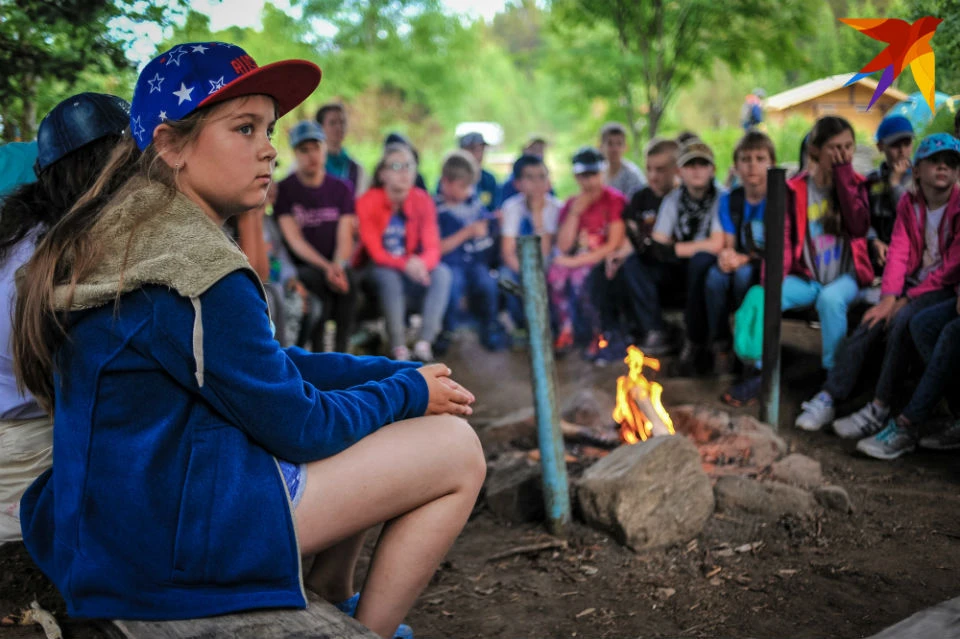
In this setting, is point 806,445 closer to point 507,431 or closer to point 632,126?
point 507,431

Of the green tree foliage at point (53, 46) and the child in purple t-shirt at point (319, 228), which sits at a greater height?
the green tree foliage at point (53, 46)

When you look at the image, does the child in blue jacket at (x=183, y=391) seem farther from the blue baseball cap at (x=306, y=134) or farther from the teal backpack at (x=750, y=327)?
the blue baseball cap at (x=306, y=134)

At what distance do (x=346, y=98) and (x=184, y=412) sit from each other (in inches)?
818

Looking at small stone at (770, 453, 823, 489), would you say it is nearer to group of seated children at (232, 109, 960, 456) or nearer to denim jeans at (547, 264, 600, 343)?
group of seated children at (232, 109, 960, 456)

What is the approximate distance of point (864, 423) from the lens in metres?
4.43

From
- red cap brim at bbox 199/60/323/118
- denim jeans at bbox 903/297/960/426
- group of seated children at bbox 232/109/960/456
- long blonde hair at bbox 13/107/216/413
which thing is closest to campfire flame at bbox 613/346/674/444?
group of seated children at bbox 232/109/960/456

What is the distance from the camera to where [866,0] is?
13.0 feet

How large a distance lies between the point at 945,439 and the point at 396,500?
10.4ft

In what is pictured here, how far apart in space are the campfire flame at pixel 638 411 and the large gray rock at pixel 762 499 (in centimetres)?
58

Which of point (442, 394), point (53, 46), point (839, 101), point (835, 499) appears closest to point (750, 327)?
point (839, 101)

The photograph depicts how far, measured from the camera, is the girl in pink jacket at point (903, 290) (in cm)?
402

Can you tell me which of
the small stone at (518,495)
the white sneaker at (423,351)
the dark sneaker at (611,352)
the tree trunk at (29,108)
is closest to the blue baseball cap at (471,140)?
the white sneaker at (423,351)

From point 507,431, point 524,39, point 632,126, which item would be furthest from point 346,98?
point 524,39

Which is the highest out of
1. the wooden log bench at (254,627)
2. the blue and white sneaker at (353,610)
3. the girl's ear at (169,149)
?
the girl's ear at (169,149)
